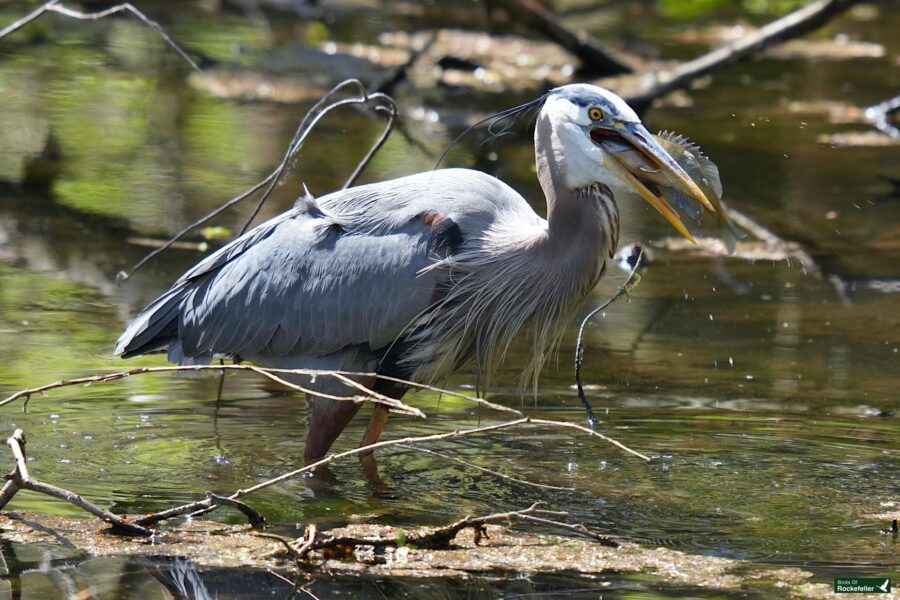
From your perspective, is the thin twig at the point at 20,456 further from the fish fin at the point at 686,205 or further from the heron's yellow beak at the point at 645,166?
the fish fin at the point at 686,205

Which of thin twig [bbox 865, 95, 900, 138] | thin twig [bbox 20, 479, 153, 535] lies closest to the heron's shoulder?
thin twig [bbox 20, 479, 153, 535]

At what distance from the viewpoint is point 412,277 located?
19.3ft

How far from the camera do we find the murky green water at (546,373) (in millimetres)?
5312

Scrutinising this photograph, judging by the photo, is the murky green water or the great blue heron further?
the great blue heron

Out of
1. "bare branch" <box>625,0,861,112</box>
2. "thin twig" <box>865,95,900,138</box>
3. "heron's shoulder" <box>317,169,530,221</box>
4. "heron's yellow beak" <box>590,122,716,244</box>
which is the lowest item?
"heron's shoulder" <box>317,169,530,221</box>

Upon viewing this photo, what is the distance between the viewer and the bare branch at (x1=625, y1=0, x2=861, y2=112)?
12.0 metres

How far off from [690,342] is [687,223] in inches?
114

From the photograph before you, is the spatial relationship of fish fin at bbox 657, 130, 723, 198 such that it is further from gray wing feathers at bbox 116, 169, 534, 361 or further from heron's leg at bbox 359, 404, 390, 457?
heron's leg at bbox 359, 404, 390, 457

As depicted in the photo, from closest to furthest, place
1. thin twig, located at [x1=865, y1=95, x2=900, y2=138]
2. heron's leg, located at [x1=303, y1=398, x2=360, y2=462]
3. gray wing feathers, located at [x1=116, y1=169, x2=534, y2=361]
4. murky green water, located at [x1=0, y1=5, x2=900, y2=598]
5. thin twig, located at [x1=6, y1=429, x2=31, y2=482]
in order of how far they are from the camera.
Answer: thin twig, located at [x1=6, y1=429, x2=31, y2=482] < murky green water, located at [x1=0, y1=5, x2=900, y2=598] < heron's leg, located at [x1=303, y1=398, x2=360, y2=462] < gray wing feathers, located at [x1=116, y1=169, x2=534, y2=361] < thin twig, located at [x1=865, y1=95, x2=900, y2=138]

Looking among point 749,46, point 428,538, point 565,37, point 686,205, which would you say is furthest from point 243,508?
point 565,37

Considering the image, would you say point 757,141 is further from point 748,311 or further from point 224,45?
point 224,45

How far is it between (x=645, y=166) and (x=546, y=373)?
2032 millimetres

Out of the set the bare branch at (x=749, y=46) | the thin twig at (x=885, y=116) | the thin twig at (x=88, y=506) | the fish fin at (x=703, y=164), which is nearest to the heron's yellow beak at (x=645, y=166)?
the fish fin at (x=703, y=164)

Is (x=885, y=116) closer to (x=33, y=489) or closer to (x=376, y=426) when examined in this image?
(x=376, y=426)
